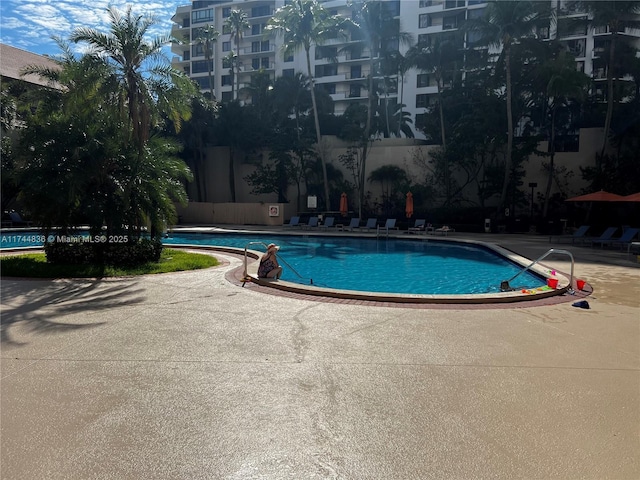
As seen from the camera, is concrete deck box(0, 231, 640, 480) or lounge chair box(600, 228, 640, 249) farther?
lounge chair box(600, 228, 640, 249)

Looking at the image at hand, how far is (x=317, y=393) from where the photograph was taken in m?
4.19

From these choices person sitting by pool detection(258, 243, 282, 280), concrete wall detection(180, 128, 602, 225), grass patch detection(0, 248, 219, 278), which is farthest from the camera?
concrete wall detection(180, 128, 602, 225)

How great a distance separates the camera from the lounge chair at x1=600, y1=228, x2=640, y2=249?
1662 centimetres

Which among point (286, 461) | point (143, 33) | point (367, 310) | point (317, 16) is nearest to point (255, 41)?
point (317, 16)

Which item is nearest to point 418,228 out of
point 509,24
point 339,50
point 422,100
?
point 509,24

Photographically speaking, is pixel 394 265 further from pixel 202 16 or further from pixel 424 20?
pixel 202 16

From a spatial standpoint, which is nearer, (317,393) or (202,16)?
(317,393)

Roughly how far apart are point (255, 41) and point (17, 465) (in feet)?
226

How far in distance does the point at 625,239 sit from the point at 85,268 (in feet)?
60.4

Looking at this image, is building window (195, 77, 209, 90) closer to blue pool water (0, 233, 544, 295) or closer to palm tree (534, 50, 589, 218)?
blue pool water (0, 233, 544, 295)

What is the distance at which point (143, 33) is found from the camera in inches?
519

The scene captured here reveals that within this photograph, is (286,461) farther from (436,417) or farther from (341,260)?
(341,260)

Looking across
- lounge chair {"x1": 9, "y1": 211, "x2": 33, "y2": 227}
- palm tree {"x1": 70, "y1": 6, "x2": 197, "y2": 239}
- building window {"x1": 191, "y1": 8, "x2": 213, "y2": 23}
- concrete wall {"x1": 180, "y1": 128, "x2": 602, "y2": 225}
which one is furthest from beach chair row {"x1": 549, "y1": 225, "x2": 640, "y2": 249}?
building window {"x1": 191, "y1": 8, "x2": 213, "y2": 23}

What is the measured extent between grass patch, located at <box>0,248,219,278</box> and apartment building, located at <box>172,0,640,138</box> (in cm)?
3580
